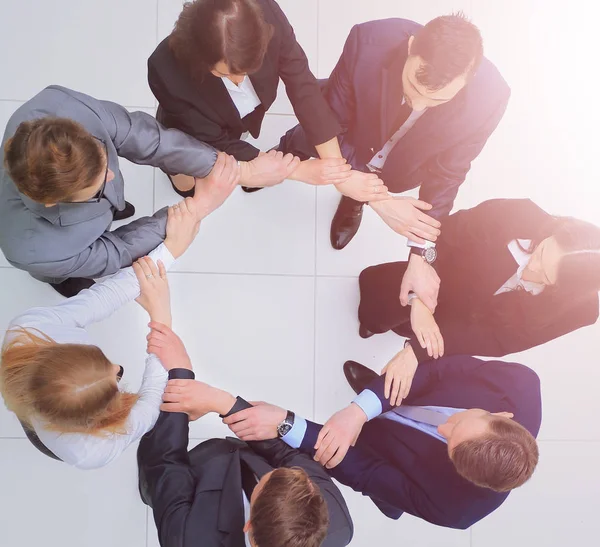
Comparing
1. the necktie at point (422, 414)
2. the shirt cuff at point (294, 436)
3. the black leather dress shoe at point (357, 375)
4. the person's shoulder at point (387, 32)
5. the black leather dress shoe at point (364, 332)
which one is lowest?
the black leather dress shoe at point (357, 375)

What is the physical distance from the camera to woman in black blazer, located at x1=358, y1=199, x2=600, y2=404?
1639 millimetres

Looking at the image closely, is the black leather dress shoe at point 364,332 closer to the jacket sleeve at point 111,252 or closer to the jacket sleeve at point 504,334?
the jacket sleeve at point 504,334

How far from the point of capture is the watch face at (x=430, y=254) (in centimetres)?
206

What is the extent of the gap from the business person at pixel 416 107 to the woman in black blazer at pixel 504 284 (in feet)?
0.58


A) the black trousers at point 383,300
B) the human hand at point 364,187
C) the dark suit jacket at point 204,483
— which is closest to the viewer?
the dark suit jacket at point 204,483

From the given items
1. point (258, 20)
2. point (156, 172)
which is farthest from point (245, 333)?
point (258, 20)

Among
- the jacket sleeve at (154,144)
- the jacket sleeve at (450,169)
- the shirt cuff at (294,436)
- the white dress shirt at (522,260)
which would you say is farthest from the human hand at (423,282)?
the jacket sleeve at (154,144)

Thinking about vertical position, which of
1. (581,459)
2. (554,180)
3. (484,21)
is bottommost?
(581,459)

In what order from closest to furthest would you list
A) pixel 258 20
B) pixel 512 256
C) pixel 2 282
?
pixel 258 20, pixel 512 256, pixel 2 282

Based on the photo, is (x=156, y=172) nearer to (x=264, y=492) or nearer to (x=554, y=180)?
(x=264, y=492)

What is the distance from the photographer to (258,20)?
1400 mm

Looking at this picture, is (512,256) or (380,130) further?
(380,130)

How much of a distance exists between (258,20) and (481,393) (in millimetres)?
1427

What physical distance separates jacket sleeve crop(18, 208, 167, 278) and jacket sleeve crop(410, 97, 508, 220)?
0.99 m
